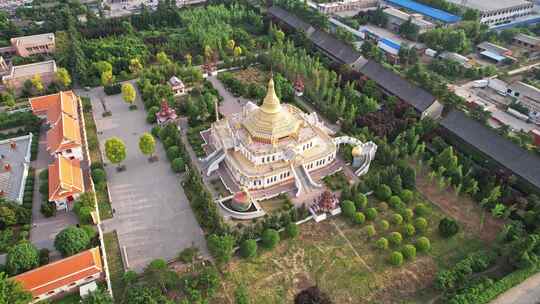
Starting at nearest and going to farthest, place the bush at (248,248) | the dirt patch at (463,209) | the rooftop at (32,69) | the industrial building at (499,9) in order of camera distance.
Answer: the bush at (248,248) → the dirt patch at (463,209) → the rooftop at (32,69) → the industrial building at (499,9)

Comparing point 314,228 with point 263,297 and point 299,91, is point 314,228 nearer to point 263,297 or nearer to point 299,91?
point 263,297

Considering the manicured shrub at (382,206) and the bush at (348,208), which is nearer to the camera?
the bush at (348,208)

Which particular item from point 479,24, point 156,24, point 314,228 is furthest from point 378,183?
point 156,24

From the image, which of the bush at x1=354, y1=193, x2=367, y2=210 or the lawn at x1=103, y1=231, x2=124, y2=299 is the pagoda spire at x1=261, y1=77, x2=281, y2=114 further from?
the lawn at x1=103, y1=231, x2=124, y2=299

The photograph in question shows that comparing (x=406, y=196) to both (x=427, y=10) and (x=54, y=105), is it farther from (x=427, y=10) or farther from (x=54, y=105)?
(x=427, y=10)

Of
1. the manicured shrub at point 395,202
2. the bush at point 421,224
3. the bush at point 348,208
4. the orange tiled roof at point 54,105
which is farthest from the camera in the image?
the orange tiled roof at point 54,105

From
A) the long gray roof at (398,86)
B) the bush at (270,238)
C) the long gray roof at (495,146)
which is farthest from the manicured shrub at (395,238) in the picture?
the long gray roof at (398,86)

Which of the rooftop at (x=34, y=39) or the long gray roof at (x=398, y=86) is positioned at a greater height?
the rooftop at (x=34, y=39)

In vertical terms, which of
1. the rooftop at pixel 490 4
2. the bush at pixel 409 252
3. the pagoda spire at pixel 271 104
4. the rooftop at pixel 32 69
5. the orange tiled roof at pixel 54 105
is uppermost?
the rooftop at pixel 490 4

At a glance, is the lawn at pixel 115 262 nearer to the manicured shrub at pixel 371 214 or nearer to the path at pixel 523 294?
the manicured shrub at pixel 371 214
